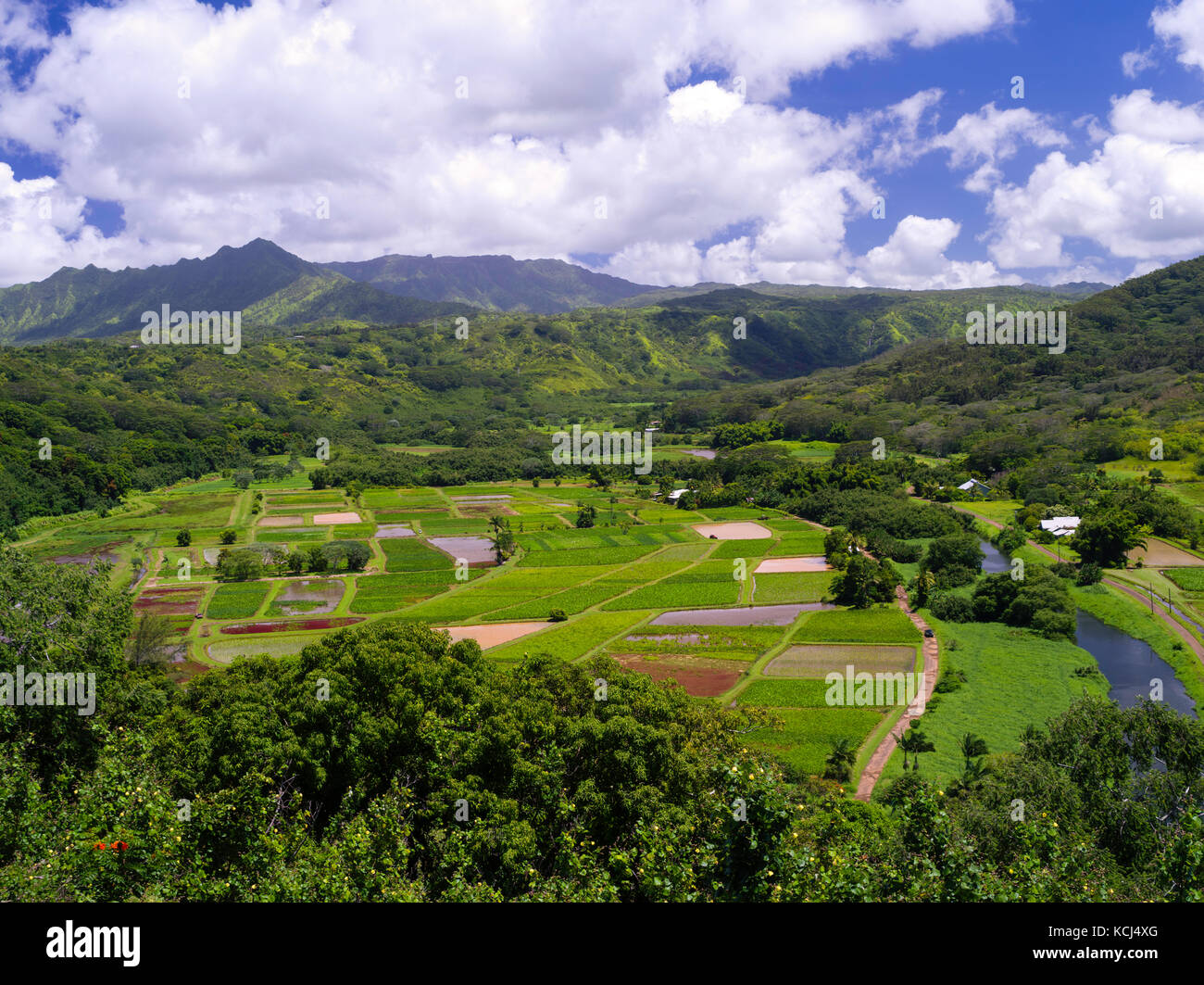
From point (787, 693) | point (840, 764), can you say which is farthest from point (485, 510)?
point (840, 764)

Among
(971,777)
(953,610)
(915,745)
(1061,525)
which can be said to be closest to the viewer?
(971,777)

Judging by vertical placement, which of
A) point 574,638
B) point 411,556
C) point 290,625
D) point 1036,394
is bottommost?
point 290,625

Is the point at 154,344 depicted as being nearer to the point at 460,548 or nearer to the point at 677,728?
the point at 460,548

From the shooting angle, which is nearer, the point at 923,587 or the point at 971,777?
the point at 971,777

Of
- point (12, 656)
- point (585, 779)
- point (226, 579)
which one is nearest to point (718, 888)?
point (585, 779)

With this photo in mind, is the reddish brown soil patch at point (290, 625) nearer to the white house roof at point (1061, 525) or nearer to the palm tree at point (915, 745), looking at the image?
the palm tree at point (915, 745)

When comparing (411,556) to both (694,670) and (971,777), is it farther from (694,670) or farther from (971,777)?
(971,777)
